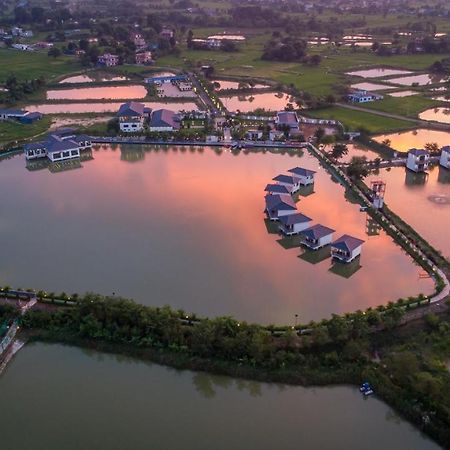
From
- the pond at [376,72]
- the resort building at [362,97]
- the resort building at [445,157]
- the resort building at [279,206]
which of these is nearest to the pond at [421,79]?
the pond at [376,72]

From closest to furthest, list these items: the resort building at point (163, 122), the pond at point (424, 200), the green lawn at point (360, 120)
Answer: the pond at point (424, 200)
the resort building at point (163, 122)
the green lawn at point (360, 120)

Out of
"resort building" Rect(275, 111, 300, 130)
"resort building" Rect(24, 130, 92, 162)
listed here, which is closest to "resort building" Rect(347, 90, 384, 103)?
"resort building" Rect(275, 111, 300, 130)

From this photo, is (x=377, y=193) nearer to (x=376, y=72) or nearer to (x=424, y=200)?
(x=424, y=200)

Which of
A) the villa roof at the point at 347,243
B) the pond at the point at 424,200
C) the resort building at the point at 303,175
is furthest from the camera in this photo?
the resort building at the point at 303,175

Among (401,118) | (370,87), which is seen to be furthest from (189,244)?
(370,87)

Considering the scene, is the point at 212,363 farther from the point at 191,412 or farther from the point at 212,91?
the point at 212,91

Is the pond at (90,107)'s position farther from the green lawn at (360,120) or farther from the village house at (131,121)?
the green lawn at (360,120)

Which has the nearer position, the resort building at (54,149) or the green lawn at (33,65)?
the resort building at (54,149)
